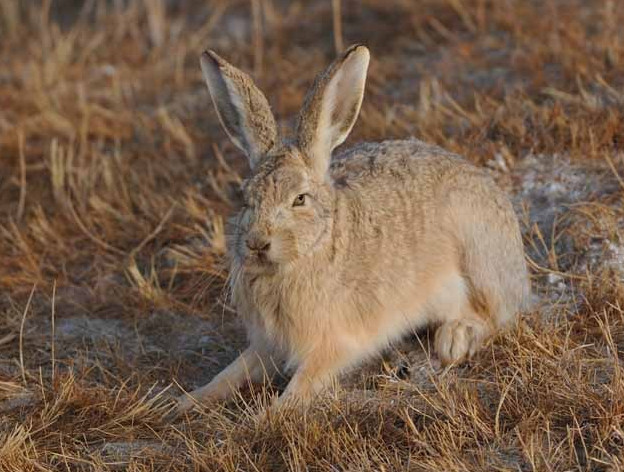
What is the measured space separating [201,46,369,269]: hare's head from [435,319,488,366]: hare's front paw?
0.65 meters

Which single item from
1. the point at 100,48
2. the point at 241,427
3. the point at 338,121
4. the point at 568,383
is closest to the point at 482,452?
the point at 568,383

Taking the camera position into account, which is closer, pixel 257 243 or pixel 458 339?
pixel 257 243

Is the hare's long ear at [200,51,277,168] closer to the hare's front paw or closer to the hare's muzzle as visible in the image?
the hare's muzzle

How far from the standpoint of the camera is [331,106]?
3994mm

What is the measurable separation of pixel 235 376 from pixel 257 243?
72 cm

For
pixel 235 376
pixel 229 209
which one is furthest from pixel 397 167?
pixel 229 209

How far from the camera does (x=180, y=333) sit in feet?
15.4

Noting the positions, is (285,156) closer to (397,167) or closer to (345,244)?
(345,244)

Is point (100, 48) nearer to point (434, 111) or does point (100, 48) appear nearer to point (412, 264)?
point (434, 111)

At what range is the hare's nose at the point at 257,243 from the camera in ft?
12.0

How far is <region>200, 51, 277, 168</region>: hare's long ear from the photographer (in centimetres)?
397

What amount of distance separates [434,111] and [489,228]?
60.1 inches

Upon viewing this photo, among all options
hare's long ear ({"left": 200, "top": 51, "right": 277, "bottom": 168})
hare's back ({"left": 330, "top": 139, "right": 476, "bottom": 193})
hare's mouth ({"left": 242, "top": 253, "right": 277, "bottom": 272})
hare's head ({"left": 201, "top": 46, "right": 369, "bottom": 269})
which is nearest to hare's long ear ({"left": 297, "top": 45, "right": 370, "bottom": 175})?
hare's head ({"left": 201, "top": 46, "right": 369, "bottom": 269})

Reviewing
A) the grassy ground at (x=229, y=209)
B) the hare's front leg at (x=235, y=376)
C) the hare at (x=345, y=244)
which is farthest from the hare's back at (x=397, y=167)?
the hare's front leg at (x=235, y=376)
